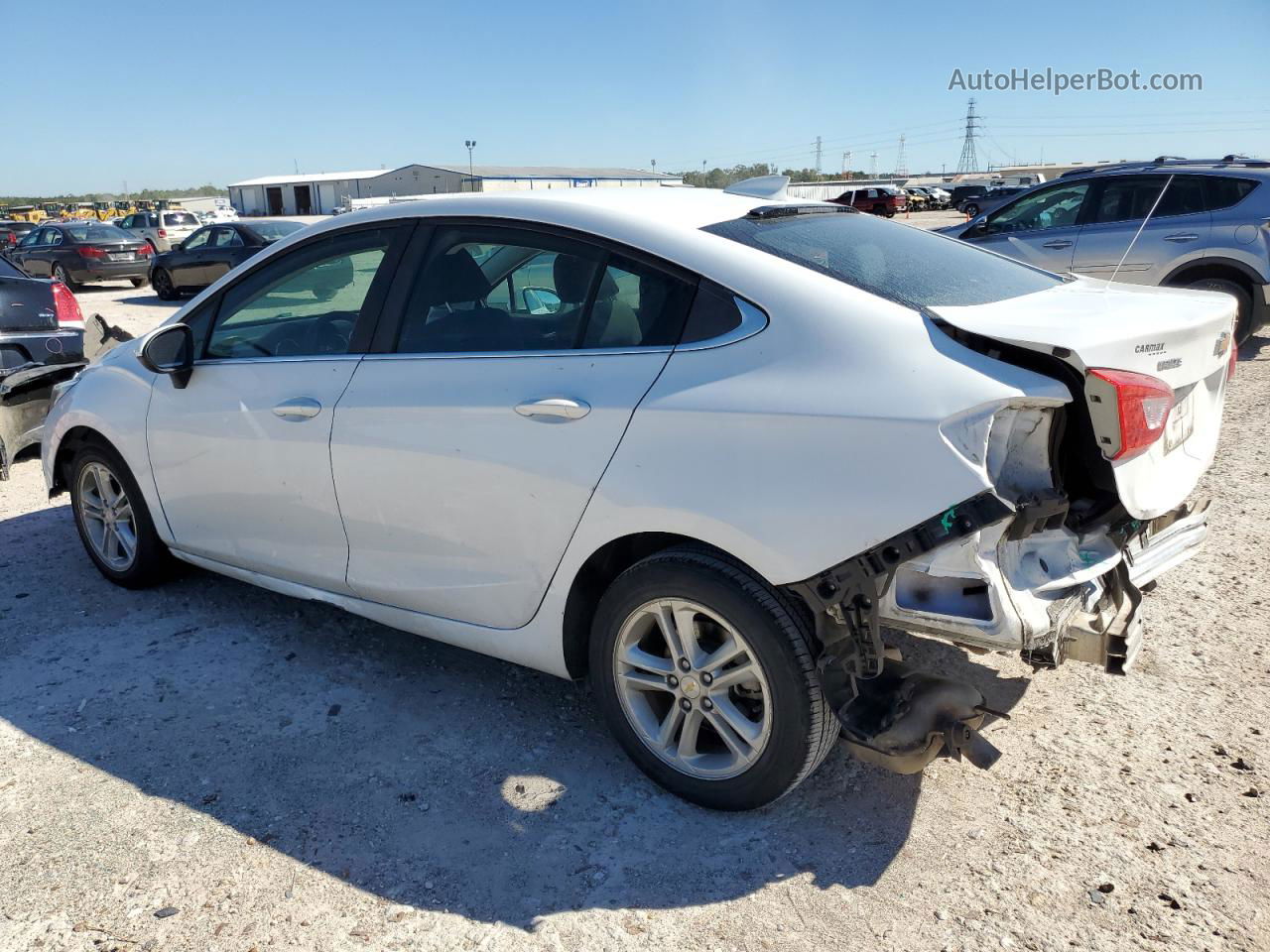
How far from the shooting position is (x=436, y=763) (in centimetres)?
317

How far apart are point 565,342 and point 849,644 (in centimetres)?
123

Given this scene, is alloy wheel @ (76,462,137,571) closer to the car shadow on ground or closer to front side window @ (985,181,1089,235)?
the car shadow on ground

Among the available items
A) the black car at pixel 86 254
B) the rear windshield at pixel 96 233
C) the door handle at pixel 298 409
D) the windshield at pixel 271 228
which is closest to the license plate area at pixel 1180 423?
the door handle at pixel 298 409

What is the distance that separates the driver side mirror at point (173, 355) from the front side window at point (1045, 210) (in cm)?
853

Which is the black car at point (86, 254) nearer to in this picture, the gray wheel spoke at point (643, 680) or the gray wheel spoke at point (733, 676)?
the gray wheel spoke at point (643, 680)

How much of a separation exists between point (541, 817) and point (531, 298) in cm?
160

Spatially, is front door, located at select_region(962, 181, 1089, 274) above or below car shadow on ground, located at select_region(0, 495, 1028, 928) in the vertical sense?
above

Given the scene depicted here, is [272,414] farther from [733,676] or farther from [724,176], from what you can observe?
[724,176]

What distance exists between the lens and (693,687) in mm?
2824

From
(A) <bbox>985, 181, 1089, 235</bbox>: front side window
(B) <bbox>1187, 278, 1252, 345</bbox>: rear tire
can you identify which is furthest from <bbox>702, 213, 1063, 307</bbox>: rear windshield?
(A) <bbox>985, 181, 1089, 235</bbox>: front side window

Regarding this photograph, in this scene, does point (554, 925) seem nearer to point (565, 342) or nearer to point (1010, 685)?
point (565, 342)

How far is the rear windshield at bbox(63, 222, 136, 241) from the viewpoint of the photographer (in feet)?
69.4

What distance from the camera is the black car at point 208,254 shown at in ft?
60.8

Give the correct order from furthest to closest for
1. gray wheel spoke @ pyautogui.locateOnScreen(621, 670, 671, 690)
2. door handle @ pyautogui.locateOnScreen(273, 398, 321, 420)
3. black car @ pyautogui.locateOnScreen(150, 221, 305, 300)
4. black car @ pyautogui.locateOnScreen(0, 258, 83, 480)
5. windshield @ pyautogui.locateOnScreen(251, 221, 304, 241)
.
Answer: black car @ pyautogui.locateOnScreen(150, 221, 305, 300)
windshield @ pyautogui.locateOnScreen(251, 221, 304, 241)
black car @ pyautogui.locateOnScreen(0, 258, 83, 480)
door handle @ pyautogui.locateOnScreen(273, 398, 321, 420)
gray wheel spoke @ pyautogui.locateOnScreen(621, 670, 671, 690)
